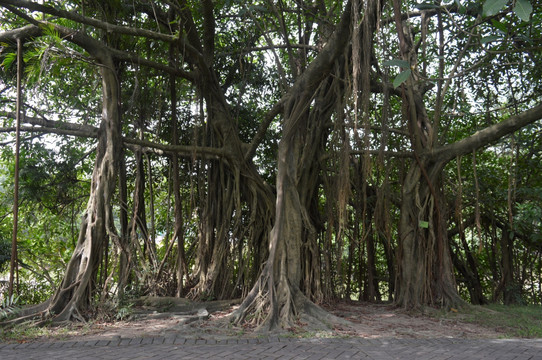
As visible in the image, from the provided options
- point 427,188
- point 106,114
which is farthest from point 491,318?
point 106,114

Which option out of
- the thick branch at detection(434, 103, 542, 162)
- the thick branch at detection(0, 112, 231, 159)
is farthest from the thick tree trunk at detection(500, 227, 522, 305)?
the thick branch at detection(0, 112, 231, 159)

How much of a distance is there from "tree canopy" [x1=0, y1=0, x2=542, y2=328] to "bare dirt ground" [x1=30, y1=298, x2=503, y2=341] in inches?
13.5

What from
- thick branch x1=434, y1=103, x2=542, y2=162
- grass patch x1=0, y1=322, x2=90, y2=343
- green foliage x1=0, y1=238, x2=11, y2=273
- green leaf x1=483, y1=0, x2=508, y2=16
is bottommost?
grass patch x1=0, y1=322, x2=90, y2=343

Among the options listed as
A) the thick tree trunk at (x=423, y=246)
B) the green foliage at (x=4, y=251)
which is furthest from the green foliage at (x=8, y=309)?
the thick tree trunk at (x=423, y=246)

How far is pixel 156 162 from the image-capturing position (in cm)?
934

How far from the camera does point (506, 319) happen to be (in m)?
6.09

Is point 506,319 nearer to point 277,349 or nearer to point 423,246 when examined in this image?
point 423,246

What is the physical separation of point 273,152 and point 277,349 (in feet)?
17.4

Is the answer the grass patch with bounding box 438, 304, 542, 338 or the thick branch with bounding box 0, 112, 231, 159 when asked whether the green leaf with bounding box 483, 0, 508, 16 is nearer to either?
the grass patch with bounding box 438, 304, 542, 338

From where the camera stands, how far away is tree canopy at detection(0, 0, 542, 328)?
621 centimetres

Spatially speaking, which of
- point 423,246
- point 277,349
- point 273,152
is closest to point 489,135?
point 423,246

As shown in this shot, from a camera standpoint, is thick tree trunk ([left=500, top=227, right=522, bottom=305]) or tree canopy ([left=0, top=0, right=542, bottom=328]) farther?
thick tree trunk ([left=500, top=227, right=522, bottom=305])

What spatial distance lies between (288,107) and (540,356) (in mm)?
4213

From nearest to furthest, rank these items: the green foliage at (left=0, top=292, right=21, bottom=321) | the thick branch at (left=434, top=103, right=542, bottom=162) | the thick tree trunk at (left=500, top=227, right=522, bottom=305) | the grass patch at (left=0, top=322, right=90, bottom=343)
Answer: the grass patch at (left=0, top=322, right=90, bottom=343) → the green foliage at (left=0, top=292, right=21, bottom=321) → the thick branch at (left=434, top=103, right=542, bottom=162) → the thick tree trunk at (left=500, top=227, right=522, bottom=305)
